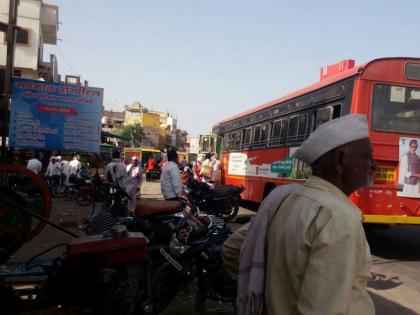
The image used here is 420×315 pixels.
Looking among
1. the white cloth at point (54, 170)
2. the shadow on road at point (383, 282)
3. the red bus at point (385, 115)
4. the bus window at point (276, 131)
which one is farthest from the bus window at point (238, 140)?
the shadow on road at point (383, 282)

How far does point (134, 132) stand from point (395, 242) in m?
60.3

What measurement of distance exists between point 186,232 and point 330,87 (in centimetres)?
510

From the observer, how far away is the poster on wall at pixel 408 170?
7.41 meters

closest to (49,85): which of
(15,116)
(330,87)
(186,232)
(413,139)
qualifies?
(15,116)

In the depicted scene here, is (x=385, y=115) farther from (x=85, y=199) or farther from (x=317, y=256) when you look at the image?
(x=85, y=199)

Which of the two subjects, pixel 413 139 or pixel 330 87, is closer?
pixel 413 139

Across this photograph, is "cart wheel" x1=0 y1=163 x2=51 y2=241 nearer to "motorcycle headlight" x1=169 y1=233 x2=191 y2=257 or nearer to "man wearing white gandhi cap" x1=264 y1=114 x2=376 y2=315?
"motorcycle headlight" x1=169 y1=233 x2=191 y2=257

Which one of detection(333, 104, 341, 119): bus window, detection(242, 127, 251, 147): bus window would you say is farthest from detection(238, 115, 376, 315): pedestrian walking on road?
detection(242, 127, 251, 147): bus window

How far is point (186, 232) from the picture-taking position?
4188 millimetres

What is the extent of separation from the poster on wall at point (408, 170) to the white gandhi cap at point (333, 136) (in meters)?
6.38

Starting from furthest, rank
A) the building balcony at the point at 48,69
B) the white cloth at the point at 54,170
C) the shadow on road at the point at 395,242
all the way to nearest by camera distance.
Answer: the building balcony at the point at 48,69
the white cloth at the point at 54,170
the shadow on road at the point at 395,242

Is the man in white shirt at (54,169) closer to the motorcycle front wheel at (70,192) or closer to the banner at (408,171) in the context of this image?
the motorcycle front wheel at (70,192)

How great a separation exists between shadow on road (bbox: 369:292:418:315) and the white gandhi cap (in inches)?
150

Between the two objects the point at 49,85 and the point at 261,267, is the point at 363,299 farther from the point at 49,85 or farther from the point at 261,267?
the point at 49,85
